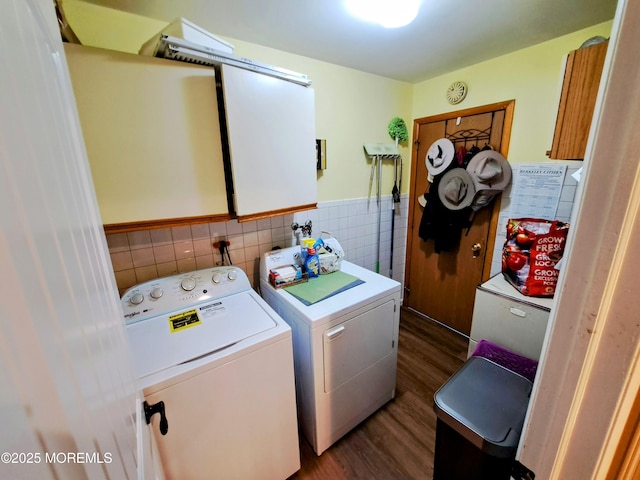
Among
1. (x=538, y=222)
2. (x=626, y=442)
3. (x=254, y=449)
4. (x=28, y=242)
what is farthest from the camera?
(x=538, y=222)

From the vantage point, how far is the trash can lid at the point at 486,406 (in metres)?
0.84

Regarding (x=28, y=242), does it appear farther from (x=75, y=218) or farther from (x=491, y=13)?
(x=491, y=13)

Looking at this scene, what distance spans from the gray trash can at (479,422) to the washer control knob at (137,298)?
55.0 inches

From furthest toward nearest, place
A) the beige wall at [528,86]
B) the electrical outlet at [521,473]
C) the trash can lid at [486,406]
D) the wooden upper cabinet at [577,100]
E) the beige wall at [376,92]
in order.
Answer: the beige wall at [528,86] → the beige wall at [376,92] → the wooden upper cabinet at [577,100] → the trash can lid at [486,406] → the electrical outlet at [521,473]

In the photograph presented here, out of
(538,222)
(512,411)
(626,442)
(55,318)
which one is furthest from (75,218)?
(538,222)

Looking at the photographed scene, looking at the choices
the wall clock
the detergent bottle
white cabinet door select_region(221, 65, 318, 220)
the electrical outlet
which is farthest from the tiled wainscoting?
the electrical outlet

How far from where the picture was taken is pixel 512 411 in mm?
921

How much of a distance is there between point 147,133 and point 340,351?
1376 mm

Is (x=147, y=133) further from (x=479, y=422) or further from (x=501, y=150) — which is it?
(x=501, y=150)

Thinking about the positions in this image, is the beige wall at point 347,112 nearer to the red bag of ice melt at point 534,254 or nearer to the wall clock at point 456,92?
the wall clock at point 456,92

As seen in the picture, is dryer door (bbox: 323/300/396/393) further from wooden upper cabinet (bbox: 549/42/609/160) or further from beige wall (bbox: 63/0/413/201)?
wooden upper cabinet (bbox: 549/42/609/160)

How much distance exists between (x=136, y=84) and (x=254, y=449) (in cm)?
165

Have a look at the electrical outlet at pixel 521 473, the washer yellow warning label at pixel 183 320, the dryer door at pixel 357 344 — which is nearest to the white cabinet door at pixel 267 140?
the washer yellow warning label at pixel 183 320

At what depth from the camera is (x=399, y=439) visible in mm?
1569
